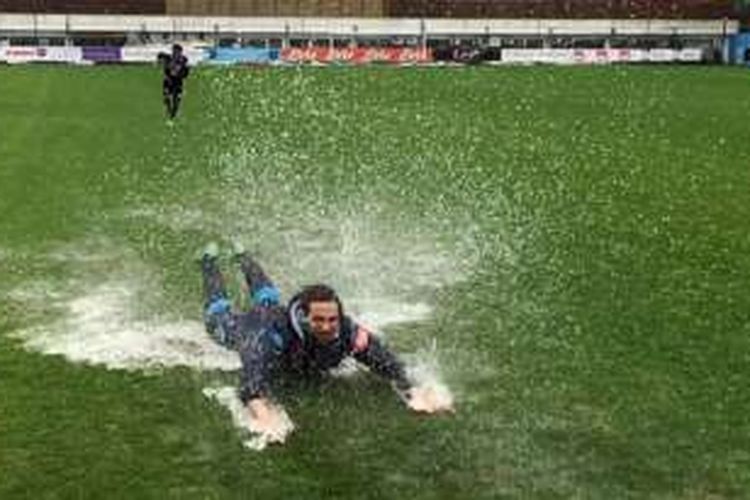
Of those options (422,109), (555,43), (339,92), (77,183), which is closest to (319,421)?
(77,183)

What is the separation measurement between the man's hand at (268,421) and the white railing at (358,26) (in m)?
76.7

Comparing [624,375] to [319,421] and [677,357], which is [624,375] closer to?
[677,357]

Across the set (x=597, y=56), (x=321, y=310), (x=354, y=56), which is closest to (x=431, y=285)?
(x=321, y=310)

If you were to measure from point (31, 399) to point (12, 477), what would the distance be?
1.92m

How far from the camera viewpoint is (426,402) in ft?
37.4

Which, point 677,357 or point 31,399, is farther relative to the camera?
point 677,357

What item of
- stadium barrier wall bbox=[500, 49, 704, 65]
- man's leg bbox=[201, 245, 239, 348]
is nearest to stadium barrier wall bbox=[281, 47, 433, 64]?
stadium barrier wall bbox=[500, 49, 704, 65]

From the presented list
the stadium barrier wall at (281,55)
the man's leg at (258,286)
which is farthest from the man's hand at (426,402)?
the stadium barrier wall at (281,55)

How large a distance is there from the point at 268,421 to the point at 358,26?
258 feet

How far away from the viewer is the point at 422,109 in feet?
140

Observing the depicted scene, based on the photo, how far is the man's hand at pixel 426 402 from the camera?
447 inches

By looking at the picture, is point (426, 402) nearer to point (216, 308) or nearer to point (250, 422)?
point (250, 422)

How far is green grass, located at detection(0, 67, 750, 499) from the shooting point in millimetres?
10195

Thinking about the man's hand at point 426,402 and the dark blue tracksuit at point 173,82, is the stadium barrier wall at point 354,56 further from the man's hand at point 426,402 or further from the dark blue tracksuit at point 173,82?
the man's hand at point 426,402
